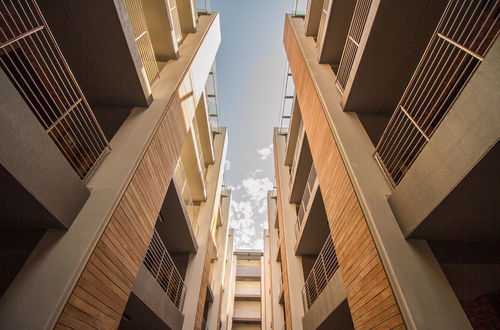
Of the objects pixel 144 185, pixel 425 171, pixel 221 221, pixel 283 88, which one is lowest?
pixel 425 171

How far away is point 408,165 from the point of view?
13.5 feet

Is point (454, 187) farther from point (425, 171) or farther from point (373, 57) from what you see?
point (373, 57)

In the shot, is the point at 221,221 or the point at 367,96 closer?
the point at 367,96

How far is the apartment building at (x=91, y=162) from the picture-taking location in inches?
108

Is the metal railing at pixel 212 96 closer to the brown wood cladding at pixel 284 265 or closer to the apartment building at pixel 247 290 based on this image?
the brown wood cladding at pixel 284 265

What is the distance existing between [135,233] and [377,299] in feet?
12.8

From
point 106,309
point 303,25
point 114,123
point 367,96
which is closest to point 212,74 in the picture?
point 303,25

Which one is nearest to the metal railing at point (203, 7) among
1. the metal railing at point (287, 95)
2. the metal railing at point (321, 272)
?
the metal railing at point (287, 95)

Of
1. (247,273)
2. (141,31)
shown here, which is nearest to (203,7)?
(141,31)

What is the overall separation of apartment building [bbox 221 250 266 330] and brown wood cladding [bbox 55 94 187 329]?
19.4 meters

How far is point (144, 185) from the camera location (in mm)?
4793

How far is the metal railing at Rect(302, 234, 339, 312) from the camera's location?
6.33 m

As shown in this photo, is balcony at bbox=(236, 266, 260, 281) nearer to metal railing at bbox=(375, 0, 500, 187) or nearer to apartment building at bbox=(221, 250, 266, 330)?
apartment building at bbox=(221, 250, 266, 330)

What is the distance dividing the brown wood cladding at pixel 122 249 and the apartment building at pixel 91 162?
19 mm
